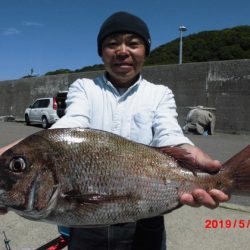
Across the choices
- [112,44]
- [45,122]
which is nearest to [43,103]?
[45,122]

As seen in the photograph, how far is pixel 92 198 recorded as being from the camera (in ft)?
6.34

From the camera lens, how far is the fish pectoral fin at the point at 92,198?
1916 mm

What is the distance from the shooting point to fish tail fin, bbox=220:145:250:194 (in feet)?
6.77

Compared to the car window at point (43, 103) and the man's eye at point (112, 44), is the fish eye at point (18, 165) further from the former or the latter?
the car window at point (43, 103)

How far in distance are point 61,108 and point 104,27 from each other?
19491 mm

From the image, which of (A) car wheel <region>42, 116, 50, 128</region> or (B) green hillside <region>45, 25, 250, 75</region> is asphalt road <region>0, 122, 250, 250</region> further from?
(B) green hillside <region>45, 25, 250, 75</region>

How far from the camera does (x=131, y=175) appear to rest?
79.8 inches

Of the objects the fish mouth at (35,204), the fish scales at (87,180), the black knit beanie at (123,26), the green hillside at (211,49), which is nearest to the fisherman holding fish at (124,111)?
the black knit beanie at (123,26)

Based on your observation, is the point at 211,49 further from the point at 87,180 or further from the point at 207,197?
the point at 87,180

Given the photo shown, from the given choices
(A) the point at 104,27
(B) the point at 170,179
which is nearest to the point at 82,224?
(B) the point at 170,179

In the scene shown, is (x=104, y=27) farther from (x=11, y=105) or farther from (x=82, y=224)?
(x=11, y=105)

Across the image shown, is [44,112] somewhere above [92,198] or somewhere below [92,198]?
above

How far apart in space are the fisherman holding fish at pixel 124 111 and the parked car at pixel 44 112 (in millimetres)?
19284

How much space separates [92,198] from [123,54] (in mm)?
994
